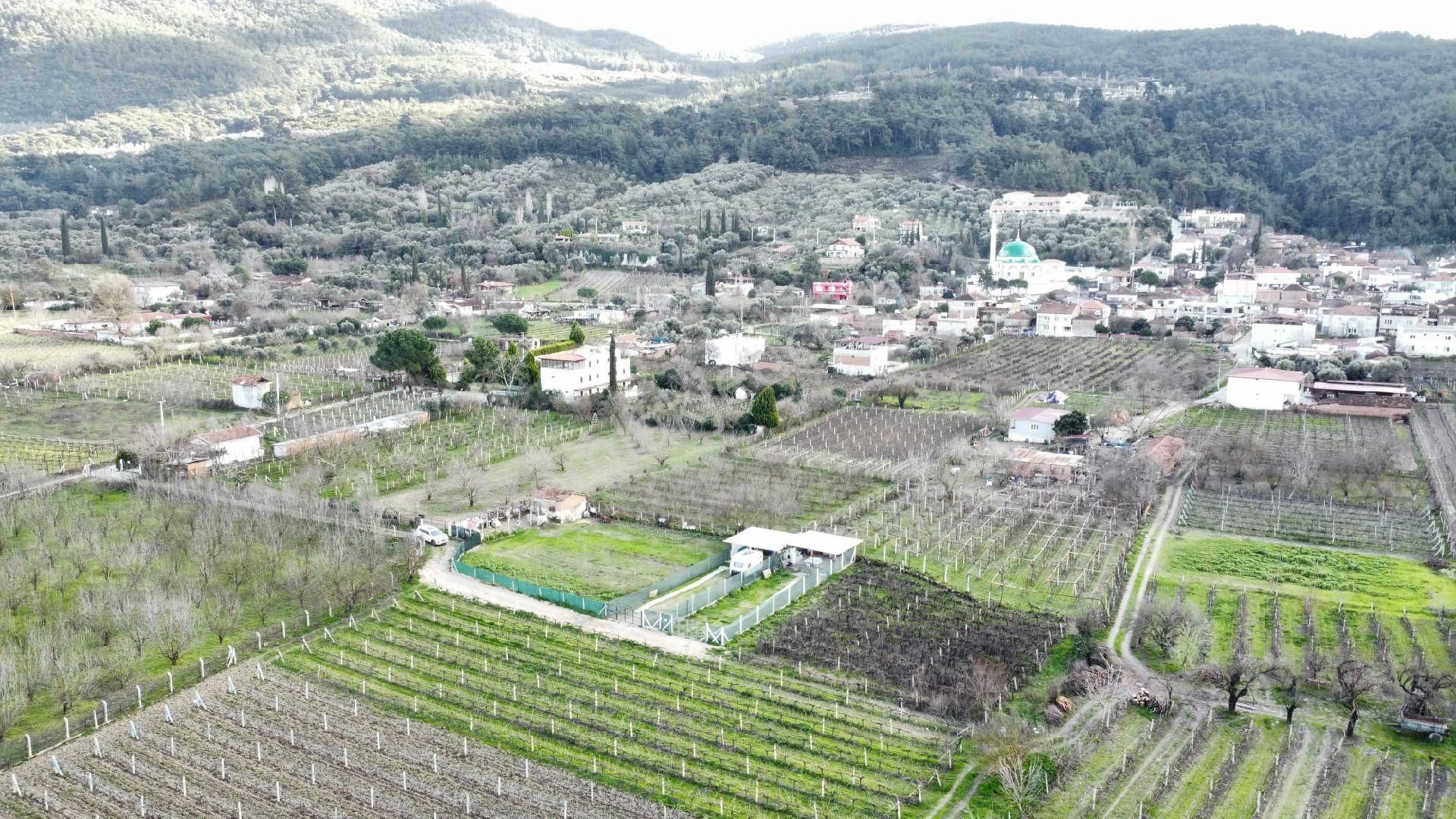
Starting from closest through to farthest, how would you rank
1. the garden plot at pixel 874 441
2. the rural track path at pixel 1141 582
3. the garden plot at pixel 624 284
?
1. the rural track path at pixel 1141 582
2. the garden plot at pixel 874 441
3. the garden plot at pixel 624 284

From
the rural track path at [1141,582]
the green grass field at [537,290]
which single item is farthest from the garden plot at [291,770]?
the green grass field at [537,290]

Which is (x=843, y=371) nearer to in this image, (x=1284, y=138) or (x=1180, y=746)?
(x=1180, y=746)

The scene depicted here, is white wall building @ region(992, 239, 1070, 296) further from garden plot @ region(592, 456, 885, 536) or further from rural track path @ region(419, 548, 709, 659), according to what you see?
rural track path @ region(419, 548, 709, 659)

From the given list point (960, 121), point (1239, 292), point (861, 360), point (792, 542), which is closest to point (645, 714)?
point (792, 542)

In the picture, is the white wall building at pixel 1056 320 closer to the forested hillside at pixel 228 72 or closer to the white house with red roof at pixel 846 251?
the white house with red roof at pixel 846 251

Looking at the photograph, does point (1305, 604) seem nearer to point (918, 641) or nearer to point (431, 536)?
point (918, 641)

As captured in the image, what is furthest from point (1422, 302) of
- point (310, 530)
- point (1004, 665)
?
point (310, 530)

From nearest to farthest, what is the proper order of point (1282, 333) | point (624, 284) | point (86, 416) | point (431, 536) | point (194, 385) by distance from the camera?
point (431, 536) < point (86, 416) < point (194, 385) < point (1282, 333) < point (624, 284)
